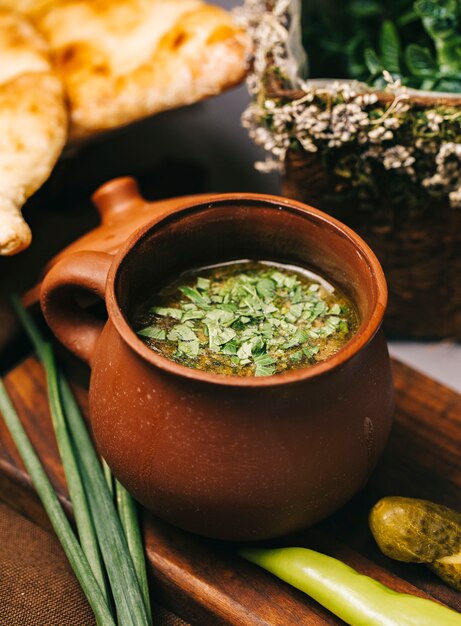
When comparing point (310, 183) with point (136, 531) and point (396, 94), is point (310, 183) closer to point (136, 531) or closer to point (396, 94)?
point (396, 94)

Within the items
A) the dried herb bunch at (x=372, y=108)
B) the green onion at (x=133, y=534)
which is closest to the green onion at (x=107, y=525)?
the green onion at (x=133, y=534)

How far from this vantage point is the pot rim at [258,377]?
2.67 ft

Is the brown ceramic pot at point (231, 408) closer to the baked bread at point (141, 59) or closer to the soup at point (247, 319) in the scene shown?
the soup at point (247, 319)

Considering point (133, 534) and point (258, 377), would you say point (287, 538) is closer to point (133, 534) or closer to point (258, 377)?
point (133, 534)

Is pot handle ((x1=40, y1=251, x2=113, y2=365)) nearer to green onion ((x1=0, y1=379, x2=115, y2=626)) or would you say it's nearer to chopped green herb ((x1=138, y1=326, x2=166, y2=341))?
chopped green herb ((x1=138, y1=326, x2=166, y2=341))

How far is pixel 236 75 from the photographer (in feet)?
4.43

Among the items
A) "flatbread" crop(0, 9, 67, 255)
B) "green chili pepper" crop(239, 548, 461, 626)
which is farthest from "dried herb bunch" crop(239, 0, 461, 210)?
"green chili pepper" crop(239, 548, 461, 626)

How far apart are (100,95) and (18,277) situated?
392 millimetres

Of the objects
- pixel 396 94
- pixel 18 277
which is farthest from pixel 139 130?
→ pixel 396 94

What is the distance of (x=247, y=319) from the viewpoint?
1.02 m

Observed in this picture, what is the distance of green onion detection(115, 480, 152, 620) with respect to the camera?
101cm

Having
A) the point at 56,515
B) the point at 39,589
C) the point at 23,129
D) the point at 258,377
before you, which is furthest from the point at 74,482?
the point at 23,129

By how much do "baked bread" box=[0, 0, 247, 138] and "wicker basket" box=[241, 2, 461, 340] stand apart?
0.11 metres

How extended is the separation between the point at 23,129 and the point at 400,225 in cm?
69
